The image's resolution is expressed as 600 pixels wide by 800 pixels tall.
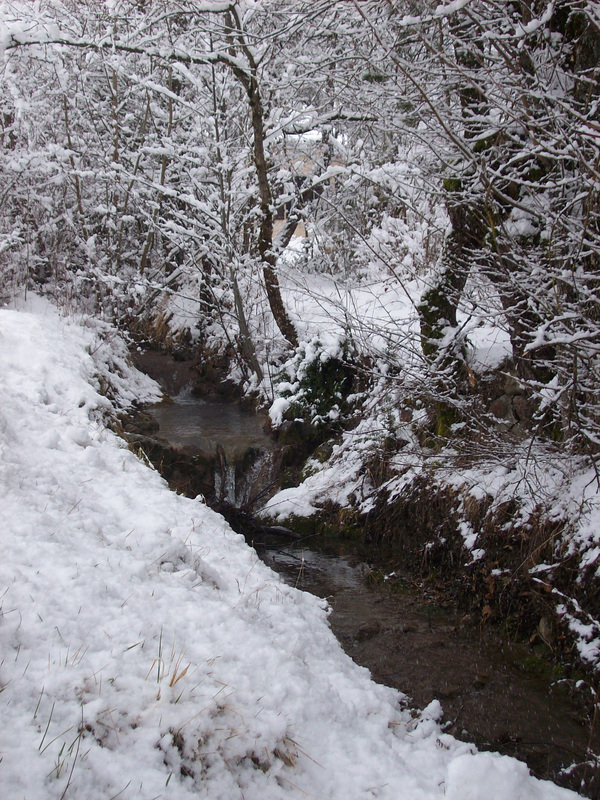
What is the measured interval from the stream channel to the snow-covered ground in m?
0.38

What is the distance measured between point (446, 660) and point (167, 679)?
2.54 meters

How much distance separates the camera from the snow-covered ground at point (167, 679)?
6.54ft

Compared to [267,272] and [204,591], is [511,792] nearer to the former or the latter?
[204,591]

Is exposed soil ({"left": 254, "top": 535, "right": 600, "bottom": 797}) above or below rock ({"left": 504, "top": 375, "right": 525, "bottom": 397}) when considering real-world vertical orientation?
below

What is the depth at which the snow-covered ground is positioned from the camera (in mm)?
1993

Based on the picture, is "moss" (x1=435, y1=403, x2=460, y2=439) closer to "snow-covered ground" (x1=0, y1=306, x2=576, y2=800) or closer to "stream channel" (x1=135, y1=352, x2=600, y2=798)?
"stream channel" (x1=135, y1=352, x2=600, y2=798)

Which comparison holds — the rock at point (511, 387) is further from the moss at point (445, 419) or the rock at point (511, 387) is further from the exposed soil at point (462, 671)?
the exposed soil at point (462, 671)

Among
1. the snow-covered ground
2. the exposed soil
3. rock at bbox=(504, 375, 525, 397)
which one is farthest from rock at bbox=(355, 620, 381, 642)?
rock at bbox=(504, 375, 525, 397)

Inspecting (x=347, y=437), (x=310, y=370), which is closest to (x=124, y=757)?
(x=347, y=437)

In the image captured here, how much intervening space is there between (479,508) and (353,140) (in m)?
6.72

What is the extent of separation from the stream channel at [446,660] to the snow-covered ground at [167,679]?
0.38 meters

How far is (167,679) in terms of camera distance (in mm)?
2320

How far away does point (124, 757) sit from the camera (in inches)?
78.0

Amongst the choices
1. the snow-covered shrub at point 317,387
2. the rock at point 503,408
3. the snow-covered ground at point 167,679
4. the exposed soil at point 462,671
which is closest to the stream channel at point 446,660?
the exposed soil at point 462,671
